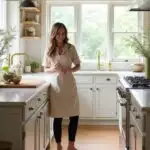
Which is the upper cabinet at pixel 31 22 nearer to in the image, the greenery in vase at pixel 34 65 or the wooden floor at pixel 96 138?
the greenery in vase at pixel 34 65

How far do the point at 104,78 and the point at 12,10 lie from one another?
188 centimetres

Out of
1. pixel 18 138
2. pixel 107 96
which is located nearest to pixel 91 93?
pixel 107 96

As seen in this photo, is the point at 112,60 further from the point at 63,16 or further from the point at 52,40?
the point at 52,40

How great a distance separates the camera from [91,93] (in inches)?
243

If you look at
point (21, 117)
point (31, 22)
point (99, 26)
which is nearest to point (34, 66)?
point (31, 22)

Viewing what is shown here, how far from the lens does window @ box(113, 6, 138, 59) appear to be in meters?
6.66

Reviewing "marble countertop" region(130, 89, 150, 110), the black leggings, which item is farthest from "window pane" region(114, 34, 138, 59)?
"marble countertop" region(130, 89, 150, 110)

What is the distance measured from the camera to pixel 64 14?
672 centimetres

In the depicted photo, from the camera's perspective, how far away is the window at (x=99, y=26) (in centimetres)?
666

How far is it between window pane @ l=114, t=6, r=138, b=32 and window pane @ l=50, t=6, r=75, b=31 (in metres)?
0.81

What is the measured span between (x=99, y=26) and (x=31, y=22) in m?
1.34

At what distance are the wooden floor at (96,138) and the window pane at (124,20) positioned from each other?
184 centimetres

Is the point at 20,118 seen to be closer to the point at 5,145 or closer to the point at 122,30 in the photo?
the point at 5,145

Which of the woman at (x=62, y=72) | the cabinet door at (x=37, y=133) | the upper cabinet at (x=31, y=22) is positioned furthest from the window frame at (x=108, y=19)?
the cabinet door at (x=37, y=133)
